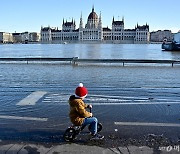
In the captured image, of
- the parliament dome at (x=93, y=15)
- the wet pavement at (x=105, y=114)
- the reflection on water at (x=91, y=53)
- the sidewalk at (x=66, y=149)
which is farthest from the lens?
the parliament dome at (x=93, y=15)

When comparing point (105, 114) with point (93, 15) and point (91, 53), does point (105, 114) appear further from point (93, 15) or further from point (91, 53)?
point (93, 15)

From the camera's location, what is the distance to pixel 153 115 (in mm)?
→ 7438

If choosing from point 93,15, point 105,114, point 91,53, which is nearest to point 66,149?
point 105,114

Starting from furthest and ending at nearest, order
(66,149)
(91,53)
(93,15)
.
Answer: (93,15)
(91,53)
(66,149)

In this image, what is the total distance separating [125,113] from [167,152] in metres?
2.78

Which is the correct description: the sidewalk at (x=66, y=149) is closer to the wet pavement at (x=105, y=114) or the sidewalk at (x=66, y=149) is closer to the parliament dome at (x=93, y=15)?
the wet pavement at (x=105, y=114)

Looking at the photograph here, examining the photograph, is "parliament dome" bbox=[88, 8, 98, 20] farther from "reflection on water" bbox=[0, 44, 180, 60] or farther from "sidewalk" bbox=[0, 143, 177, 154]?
"sidewalk" bbox=[0, 143, 177, 154]

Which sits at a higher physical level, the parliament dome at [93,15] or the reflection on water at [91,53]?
the parliament dome at [93,15]

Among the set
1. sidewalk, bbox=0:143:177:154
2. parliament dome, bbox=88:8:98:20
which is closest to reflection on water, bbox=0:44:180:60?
sidewalk, bbox=0:143:177:154

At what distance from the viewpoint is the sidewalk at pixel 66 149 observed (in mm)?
4879

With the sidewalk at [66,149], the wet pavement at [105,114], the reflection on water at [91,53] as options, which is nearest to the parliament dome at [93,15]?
the reflection on water at [91,53]

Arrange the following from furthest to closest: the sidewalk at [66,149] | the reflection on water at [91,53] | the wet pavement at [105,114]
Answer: the reflection on water at [91,53] < the wet pavement at [105,114] < the sidewalk at [66,149]

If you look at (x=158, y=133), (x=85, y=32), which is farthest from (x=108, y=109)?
(x=85, y=32)

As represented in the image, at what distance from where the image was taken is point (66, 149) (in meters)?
5.00
